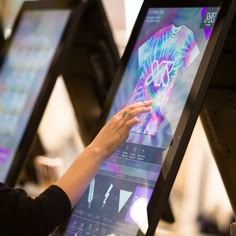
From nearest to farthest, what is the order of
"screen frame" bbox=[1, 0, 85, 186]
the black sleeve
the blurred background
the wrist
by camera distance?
the black sleeve < the wrist < "screen frame" bbox=[1, 0, 85, 186] < the blurred background

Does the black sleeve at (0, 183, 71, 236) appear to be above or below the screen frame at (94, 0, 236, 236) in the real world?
below

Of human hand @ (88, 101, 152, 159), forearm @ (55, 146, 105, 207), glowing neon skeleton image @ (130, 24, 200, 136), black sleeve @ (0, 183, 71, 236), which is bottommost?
black sleeve @ (0, 183, 71, 236)

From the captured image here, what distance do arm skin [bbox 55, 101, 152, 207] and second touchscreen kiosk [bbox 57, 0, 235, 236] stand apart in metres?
0.07

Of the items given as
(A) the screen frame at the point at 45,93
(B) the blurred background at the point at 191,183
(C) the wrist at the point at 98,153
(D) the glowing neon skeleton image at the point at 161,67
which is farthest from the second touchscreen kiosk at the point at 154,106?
(B) the blurred background at the point at 191,183

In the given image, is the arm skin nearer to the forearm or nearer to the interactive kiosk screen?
the forearm

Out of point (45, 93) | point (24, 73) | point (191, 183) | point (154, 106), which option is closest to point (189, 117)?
point (154, 106)

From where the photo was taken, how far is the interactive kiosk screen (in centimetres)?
193

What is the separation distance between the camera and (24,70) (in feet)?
6.86

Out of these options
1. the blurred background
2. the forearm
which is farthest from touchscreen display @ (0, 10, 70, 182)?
the forearm

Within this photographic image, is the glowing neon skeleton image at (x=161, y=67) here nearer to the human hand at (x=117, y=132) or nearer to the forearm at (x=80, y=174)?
the human hand at (x=117, y=132)

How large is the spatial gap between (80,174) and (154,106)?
0.26 meters

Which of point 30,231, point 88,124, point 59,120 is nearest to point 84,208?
point 30,231

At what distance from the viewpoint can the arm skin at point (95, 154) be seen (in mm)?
1357

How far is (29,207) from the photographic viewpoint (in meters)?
1.29
